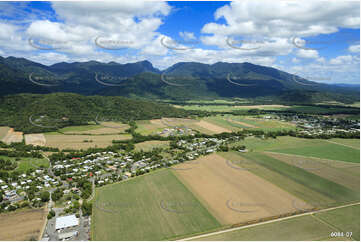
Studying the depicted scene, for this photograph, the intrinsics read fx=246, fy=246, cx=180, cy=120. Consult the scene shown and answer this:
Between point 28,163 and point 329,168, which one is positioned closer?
point 329,168

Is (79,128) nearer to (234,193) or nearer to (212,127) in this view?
(212,127)

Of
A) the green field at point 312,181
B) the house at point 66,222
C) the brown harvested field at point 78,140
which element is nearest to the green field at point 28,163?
the brown harvested field at point 78,140

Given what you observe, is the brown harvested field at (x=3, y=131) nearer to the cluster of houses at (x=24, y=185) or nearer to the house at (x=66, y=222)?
the cluster of houses at (x=24, y=185)

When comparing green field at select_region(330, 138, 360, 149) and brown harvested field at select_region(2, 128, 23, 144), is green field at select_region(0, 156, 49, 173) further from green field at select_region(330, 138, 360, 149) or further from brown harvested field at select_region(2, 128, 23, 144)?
green field at select_region(330, 138, 360, 149)

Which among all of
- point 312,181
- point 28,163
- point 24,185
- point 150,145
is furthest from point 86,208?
point 150,145

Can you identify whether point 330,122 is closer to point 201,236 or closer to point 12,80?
point 201,236

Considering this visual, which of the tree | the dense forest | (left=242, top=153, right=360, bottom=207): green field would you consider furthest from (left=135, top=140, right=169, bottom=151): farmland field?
the tree

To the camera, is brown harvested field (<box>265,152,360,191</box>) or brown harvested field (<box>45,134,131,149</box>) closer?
brown harvested field (<box>265,152,360,191</box>)
